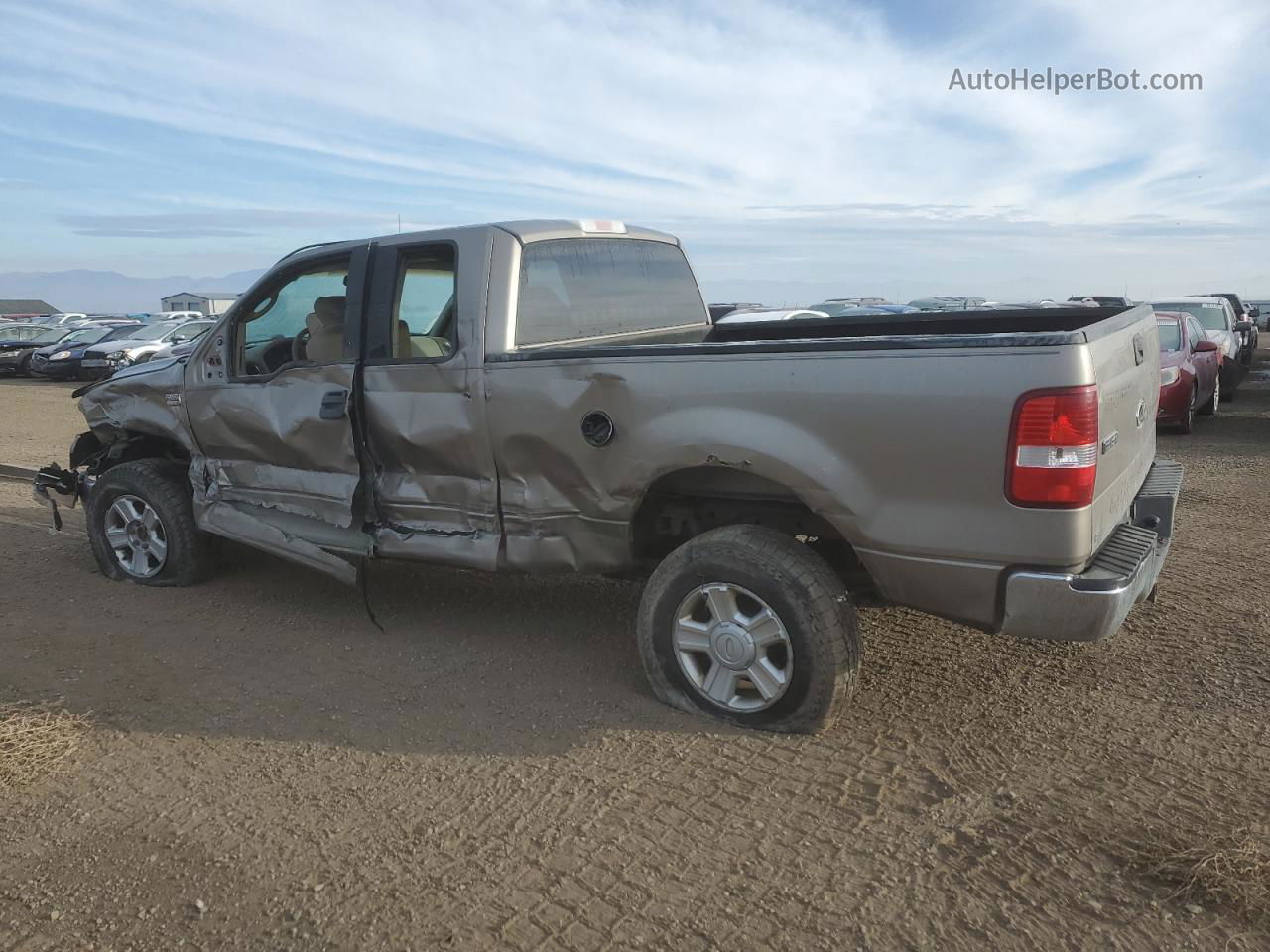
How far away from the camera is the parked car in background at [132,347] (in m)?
24.4

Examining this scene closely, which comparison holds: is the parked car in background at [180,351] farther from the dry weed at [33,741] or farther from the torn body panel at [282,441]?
the dry weed at [33,741]

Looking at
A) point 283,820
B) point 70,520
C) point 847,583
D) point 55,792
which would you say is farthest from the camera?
point 70,520

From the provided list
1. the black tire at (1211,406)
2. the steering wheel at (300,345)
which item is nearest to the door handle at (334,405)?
the steering wheel at (300,345)

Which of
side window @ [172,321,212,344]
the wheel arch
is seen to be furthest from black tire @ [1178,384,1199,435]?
side window @ [172,321,212,344]

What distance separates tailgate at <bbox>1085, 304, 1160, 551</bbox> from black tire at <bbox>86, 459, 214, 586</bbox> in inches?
188

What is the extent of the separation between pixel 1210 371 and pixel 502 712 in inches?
468

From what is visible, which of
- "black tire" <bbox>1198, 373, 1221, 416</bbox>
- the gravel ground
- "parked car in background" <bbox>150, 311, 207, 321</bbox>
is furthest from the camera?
"parked car in background" <bbox>150, 311, 207, 321</bbox>

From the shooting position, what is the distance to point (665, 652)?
3.94 metres

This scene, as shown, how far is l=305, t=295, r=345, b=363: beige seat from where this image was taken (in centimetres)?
491

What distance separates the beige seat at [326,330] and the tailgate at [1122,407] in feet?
11.1

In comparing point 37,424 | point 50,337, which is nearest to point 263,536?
point 37,424

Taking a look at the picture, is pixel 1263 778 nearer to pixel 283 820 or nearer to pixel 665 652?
pixel 665 652

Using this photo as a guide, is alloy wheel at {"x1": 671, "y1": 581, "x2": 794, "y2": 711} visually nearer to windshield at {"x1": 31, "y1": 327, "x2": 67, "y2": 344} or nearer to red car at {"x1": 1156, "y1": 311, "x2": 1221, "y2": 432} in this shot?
red car at {"x1": 1156, "y1": 311, "x2": 1221, "y2": 432}

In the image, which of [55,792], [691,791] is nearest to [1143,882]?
[691,791]
